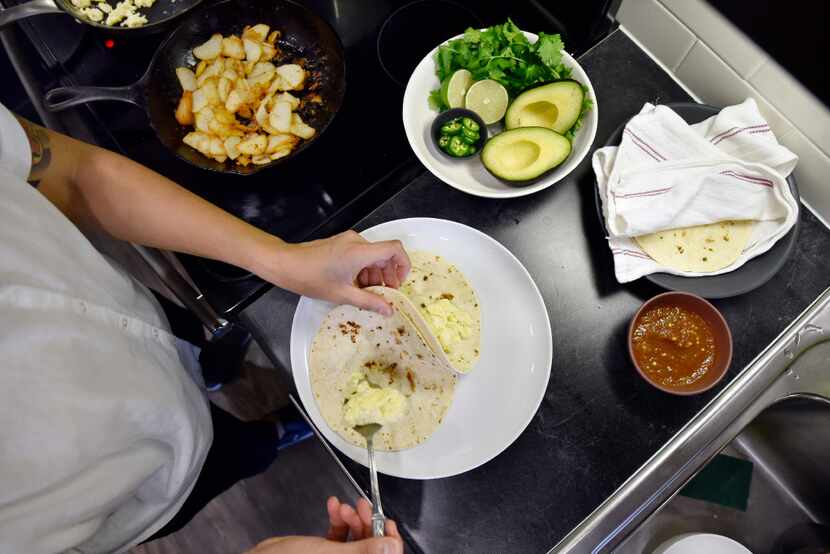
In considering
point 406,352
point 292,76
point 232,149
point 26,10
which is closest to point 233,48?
point 292,76

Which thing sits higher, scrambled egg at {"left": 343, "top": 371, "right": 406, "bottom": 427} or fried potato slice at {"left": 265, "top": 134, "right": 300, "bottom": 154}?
fried potato slice at {"left": 265, "top": 134, "right": 300, "bottom": 154}

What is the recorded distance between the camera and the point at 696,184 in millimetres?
1024

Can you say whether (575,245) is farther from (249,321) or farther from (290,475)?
(290,475)

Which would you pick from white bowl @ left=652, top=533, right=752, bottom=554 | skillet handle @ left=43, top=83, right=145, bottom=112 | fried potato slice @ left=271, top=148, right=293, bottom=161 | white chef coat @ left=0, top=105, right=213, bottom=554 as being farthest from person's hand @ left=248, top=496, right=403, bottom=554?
skillet handle @ left=43, top=83, right=145, bottom=112

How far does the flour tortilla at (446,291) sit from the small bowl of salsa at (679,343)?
0.26 metres

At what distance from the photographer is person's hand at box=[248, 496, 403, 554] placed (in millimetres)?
770

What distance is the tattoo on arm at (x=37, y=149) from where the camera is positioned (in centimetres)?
89

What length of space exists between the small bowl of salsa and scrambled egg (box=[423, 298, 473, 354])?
272mm

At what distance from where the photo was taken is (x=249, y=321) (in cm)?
110

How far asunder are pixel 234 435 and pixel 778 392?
1.13m

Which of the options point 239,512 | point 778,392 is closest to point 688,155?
point 778,392

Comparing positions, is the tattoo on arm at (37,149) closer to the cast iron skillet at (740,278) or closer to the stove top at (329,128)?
the stove top at (329,128)

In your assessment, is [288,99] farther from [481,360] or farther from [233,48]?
[481,360]

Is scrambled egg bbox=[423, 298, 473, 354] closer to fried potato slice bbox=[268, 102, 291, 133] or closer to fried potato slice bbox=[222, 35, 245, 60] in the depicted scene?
fried potato slice bbox=[268, 102, 291, 133]
